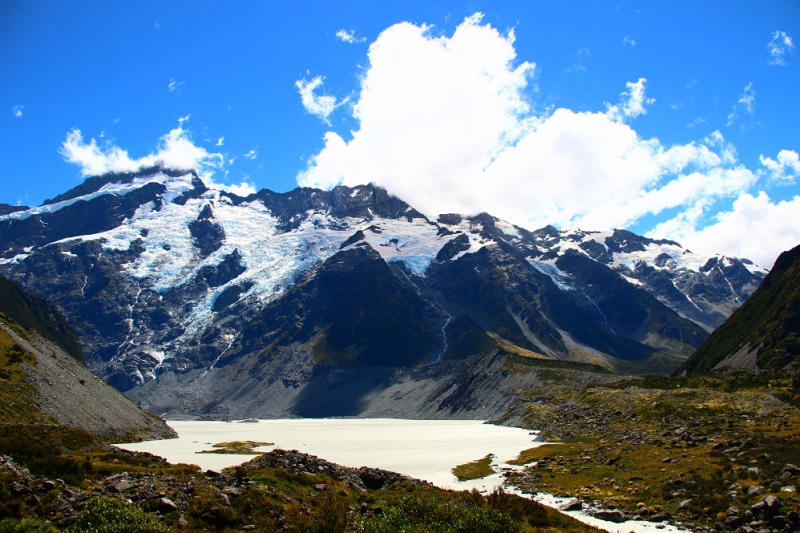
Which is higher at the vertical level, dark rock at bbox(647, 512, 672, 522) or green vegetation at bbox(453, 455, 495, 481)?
dark rock at bbox(647, 512, 672, 522)

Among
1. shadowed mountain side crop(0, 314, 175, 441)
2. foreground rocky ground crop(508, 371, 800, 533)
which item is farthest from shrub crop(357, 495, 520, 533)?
shadowed mountain side crop(0, 314, 175, 441)

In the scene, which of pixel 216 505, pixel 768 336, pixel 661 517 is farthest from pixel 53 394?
pixel 768 336

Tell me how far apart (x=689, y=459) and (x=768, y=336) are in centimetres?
13938

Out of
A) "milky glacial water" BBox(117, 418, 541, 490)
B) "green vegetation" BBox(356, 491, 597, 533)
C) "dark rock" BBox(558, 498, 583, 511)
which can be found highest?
"green vegetation" BBox(356, 491, 597, 533)

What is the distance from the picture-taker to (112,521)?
2316 cm

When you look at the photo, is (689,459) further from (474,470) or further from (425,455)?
(425,455)

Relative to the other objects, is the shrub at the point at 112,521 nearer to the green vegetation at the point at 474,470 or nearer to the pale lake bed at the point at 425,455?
the pale lake bed at the point at 425,455

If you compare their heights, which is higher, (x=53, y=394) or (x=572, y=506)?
(x=53, y=394)

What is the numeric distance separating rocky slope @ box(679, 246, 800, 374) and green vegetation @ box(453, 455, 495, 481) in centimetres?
10343

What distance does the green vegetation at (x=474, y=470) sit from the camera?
65812mm

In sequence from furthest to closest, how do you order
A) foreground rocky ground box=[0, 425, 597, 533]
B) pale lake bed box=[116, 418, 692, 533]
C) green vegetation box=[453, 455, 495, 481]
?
1. green vegetation box=[453, 455, 495, 481]
2. pale lake bed box=[116, 418, 692, 533]
3. foreground rocky ground box=[0, 425, 597, 533]

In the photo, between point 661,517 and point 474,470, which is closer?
point 661,517

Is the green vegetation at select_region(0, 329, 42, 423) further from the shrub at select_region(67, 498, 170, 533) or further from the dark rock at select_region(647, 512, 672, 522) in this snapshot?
the dark rock at select_region(647, 512, 672, 522)

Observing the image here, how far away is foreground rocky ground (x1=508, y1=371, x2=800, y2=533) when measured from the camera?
121 ft
